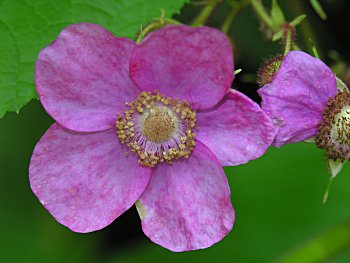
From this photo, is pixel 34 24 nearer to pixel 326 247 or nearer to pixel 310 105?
pixel 310 105

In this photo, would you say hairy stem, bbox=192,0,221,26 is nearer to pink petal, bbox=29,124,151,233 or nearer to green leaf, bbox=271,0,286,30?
green leaf, bbox=271,0,286,30

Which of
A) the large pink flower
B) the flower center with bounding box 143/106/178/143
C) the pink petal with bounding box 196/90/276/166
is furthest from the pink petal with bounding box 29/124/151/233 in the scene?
the pink petal with bounding box 196/90/276/166

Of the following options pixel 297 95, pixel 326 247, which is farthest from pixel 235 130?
pixel 326 247

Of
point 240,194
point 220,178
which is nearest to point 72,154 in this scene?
point 220,178

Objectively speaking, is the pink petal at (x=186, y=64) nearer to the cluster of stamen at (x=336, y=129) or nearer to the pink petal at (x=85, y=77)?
the pink petal at (x=85, y=77)

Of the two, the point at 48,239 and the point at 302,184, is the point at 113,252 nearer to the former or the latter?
the point at 48,239

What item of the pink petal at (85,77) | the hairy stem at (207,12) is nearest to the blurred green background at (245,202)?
the hairy stem at (207,12)
